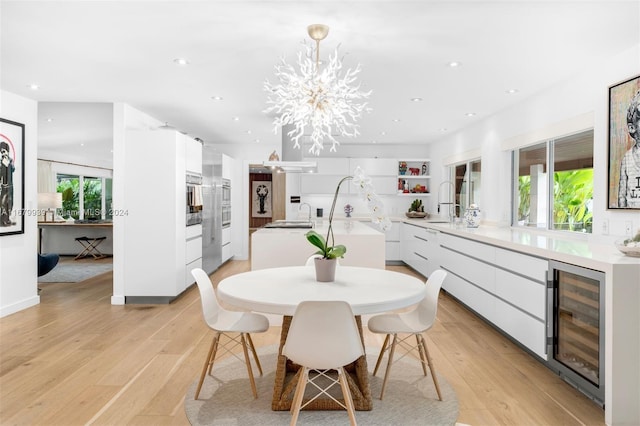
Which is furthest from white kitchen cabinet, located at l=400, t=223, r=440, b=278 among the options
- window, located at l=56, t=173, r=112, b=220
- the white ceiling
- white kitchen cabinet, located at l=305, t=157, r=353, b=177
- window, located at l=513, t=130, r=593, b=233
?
window, located at l=56, t=173, r=112, b=220

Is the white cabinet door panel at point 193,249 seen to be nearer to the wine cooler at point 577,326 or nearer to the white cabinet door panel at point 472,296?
the white cabinet door panel at point 472,296

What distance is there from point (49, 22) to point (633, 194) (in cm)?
420

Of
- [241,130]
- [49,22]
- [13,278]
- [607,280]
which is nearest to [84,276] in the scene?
[13,278]

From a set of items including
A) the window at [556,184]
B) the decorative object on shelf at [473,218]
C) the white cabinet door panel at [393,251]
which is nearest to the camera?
the window at [556,184]

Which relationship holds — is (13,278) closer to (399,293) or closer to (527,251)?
(399,293)

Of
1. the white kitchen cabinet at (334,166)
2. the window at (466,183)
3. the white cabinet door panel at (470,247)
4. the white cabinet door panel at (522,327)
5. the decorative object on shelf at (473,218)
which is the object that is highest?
the white kitchen cabinet at (334,166)

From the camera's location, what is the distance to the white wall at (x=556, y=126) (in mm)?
3320

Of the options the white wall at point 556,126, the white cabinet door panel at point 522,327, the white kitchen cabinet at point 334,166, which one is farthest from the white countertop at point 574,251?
the white kitchen cabinet at point 334,166

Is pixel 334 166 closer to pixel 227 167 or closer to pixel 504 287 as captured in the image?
pixel 227 167

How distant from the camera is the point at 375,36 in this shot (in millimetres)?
3016

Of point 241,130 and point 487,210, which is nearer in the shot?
point 487,210

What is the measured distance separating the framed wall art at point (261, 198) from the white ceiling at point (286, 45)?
9.04 m

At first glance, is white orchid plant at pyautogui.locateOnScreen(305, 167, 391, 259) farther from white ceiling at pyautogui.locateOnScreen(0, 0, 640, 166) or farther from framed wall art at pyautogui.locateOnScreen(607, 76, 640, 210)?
framed wall art at pyautogui.locateOnScreen(607, 76, 640, 210)

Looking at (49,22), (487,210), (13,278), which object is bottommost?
(13,278)
